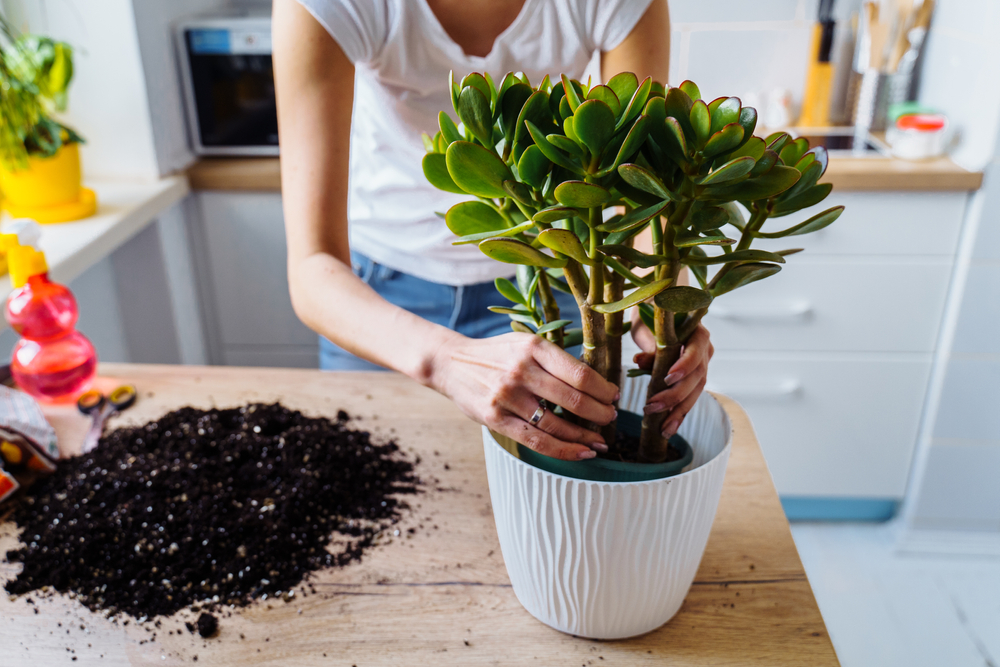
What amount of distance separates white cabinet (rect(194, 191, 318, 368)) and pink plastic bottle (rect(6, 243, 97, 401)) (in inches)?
38.7

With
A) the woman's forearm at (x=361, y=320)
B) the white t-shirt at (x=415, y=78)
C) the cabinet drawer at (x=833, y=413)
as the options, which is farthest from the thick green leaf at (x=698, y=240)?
the cabinet drawer at (x=833, y=413)

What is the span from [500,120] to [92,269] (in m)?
1.68

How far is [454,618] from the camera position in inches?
25.3

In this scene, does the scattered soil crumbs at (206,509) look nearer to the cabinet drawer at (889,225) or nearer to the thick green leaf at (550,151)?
the thick green leaf at (550,151)

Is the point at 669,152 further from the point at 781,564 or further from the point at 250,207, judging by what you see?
the point at 250,207

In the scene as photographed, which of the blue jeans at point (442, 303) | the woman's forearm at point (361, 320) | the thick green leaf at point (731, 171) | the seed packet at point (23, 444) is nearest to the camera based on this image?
the thick green leaf at point (731, 171)

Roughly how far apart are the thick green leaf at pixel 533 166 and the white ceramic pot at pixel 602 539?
0.20 m

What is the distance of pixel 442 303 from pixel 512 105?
72 cm

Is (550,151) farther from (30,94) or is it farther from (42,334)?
(30,94)

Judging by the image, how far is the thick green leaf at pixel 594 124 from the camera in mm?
435

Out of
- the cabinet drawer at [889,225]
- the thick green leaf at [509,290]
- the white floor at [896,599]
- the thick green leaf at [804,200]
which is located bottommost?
the white floor at [896,599]

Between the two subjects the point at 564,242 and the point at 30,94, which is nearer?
the point at 564,242

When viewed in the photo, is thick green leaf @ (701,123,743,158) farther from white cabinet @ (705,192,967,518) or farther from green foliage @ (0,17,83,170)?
green foliage @ (0,17,83,170)

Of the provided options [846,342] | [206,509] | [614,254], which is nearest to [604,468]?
[614,254]
